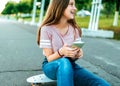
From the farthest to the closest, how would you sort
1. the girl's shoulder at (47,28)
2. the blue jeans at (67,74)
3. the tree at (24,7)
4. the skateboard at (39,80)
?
the tree at (24,7)
the skateboard at (39,80)
the girl's shoulder at (47,28)
the blue jeans at (67,74)

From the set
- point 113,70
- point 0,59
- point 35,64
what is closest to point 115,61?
point 113,70

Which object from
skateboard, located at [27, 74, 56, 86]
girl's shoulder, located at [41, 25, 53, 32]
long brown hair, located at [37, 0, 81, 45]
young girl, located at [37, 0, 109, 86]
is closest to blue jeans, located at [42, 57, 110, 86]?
young girl, located at [37, 0, 109, 86]

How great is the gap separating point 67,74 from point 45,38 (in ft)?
2.07

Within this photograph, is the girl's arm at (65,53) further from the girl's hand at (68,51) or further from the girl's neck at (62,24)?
the girl's neck at (62,24)

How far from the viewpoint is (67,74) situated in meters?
3.71

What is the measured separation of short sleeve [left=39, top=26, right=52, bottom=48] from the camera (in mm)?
4129

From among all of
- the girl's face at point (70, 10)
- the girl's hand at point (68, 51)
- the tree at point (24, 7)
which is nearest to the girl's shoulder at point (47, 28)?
the girl's face at point (70, 10)

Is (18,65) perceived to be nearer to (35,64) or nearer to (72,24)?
(35,64)

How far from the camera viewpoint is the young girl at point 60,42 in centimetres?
397

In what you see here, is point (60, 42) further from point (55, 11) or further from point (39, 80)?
point (39, 80)

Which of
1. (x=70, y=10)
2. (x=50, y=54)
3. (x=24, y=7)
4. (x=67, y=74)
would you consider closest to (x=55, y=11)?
(x=70, y=10)

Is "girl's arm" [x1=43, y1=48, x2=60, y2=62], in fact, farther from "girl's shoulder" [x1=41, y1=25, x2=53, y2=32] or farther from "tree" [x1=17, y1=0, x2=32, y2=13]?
"tree" [x1=17, y1=0, x2=32, y2=13]

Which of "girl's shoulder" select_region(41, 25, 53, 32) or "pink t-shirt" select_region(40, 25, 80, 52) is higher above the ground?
"girl's shoulder" select_region(41, 25, 53, 32)

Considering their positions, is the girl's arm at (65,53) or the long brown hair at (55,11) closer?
the girl's arm at (65,53)
